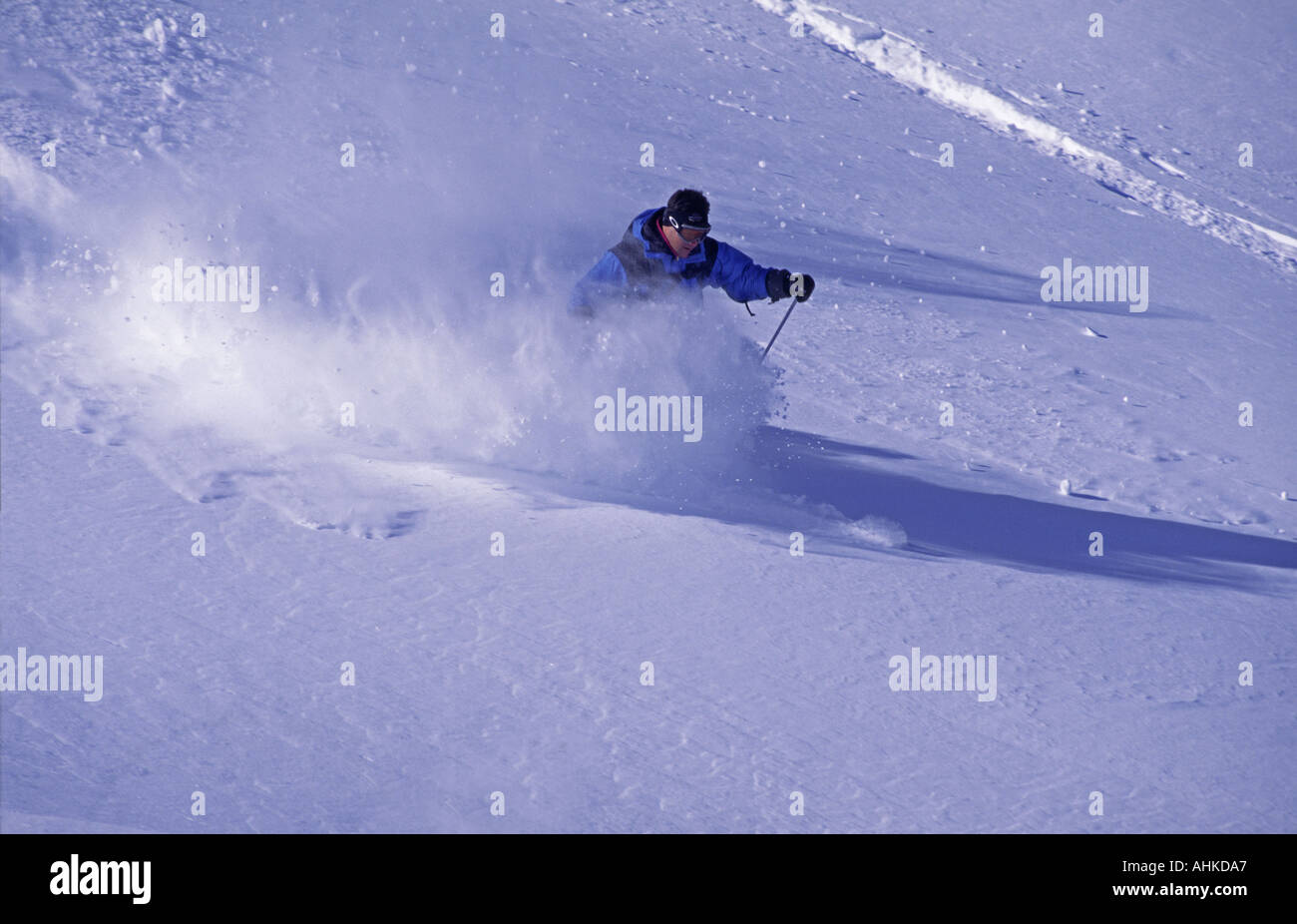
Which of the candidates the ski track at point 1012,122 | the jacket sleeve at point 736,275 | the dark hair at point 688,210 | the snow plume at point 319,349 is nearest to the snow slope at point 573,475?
the snow plume at point 319,349

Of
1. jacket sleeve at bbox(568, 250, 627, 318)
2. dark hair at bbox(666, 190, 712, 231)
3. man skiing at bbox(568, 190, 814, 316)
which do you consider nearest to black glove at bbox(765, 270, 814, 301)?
man skiing at bbox(568, 190, 814, 316)

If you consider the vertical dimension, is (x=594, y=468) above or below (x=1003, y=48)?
below

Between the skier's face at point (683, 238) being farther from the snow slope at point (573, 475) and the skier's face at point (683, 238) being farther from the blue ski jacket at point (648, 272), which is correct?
the snow slope at point (573, 475)

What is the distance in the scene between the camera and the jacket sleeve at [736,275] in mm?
5969

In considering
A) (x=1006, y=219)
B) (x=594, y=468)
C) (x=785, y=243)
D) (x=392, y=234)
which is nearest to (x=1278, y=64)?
(x=1006, y=219)

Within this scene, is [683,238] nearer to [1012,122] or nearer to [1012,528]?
[1012,528]

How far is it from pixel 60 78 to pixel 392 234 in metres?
3.43

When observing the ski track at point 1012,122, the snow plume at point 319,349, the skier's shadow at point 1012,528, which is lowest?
the skier's shadow at point 1012,528

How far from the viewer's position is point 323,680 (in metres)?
3.69

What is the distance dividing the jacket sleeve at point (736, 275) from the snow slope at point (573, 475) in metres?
0.32

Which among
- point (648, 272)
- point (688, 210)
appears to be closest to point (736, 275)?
point (648, 272)

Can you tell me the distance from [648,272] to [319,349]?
1711mm

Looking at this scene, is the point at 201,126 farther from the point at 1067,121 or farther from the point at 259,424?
the point at 1067,121

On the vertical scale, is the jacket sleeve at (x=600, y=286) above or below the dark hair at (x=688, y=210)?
below
